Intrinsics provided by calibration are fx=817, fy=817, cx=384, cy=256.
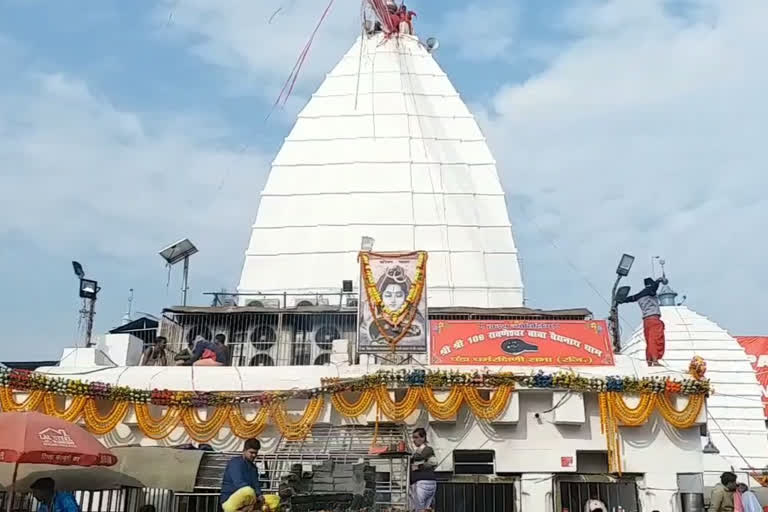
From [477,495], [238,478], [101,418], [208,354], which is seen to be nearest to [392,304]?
[477,495]

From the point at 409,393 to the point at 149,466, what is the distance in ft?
15.7

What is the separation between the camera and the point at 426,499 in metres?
10.3

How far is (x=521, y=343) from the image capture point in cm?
1562

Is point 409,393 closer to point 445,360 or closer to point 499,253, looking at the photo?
point 445,360

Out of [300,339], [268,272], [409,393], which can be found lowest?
[409,393]

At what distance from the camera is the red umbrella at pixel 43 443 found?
852cm

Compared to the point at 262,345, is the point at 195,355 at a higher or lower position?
lower

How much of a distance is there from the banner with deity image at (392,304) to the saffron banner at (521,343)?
0.49m

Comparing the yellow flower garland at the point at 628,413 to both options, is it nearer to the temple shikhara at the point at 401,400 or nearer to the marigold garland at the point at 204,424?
the temple shikhara at the point at 401,400

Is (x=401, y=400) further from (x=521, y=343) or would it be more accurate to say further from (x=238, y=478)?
(x=238, y=478)

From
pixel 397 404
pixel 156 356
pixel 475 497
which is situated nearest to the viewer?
pixel 475 497

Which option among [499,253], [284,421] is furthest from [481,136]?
[284,421]

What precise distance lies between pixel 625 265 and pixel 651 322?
270 centimetres

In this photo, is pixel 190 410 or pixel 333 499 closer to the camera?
pixel 333 499
